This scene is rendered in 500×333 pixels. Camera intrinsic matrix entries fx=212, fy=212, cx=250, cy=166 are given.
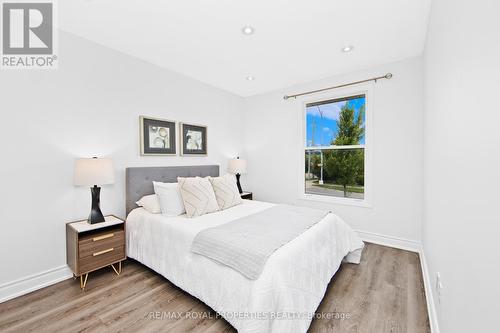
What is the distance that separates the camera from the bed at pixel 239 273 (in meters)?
1.35

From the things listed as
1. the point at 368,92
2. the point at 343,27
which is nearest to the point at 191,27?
the point at 343,27

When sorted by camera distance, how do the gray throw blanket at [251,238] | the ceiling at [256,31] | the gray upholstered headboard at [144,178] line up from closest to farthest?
the gray throw blanket at [251,238] < the ceiling at [256,31] < the gray upholstered headboard at [144,178]

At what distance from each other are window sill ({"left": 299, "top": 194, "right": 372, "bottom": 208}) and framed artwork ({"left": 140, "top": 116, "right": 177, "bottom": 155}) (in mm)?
2337

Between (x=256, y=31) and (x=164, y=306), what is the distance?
277cm

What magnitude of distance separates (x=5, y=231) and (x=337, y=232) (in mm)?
3170

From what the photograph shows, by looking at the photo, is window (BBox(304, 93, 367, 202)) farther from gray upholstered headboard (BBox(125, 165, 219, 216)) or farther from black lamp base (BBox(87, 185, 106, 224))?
black lamp base (BBox(87, 185, 106, 224))

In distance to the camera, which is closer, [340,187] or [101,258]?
[101,258]

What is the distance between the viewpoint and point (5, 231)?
1.91 m

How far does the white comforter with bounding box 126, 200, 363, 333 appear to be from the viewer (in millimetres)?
1343

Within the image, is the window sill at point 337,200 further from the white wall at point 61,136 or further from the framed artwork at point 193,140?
the white wall at point 61,136

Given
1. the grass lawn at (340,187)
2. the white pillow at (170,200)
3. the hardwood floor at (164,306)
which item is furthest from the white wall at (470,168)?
the white pillow at (170,200)

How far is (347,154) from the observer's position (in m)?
3.37

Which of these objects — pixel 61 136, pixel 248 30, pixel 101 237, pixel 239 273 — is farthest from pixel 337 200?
pixel 61 136

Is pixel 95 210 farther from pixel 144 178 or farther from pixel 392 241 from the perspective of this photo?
pixel 392 241
